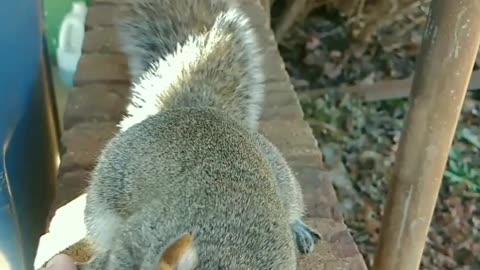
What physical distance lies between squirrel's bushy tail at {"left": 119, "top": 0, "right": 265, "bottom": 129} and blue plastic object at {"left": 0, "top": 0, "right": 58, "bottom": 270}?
7.3 inches

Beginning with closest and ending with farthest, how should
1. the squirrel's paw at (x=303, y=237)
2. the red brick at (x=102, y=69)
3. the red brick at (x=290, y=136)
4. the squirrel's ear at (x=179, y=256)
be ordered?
the squirrel's ear at (x=179, y=256), the squirrel's paw at (x=303, y=237), the red brick at (x=290, y=136), the red brick at (x=102, y=69)

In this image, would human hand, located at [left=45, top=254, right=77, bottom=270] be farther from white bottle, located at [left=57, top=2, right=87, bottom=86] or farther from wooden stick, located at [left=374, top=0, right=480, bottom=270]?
white bottle, located at [left=57, top=2, right=87, bottom=86]

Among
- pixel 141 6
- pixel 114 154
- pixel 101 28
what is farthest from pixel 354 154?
pixel 114 154

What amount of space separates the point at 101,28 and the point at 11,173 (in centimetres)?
52

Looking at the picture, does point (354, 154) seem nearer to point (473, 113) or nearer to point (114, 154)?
point (473, 113)

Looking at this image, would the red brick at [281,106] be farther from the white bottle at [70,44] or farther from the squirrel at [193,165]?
the white bottle at [70,44]

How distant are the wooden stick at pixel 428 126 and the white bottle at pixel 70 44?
3.35 ft

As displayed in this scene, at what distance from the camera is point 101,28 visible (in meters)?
2.00

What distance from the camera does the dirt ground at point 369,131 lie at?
2.41m

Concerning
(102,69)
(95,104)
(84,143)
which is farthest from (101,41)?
(84,143)

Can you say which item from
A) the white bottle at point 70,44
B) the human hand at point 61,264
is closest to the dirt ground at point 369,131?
the white bottle at point 70,44

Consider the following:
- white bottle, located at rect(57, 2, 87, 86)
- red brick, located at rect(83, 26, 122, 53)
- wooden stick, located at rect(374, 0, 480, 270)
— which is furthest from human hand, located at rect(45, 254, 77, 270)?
white bottle, located at rect(57, 2, 87, 86)

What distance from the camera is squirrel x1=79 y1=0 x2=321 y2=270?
1095 millimetres

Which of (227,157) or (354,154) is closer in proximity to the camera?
(227,157)
